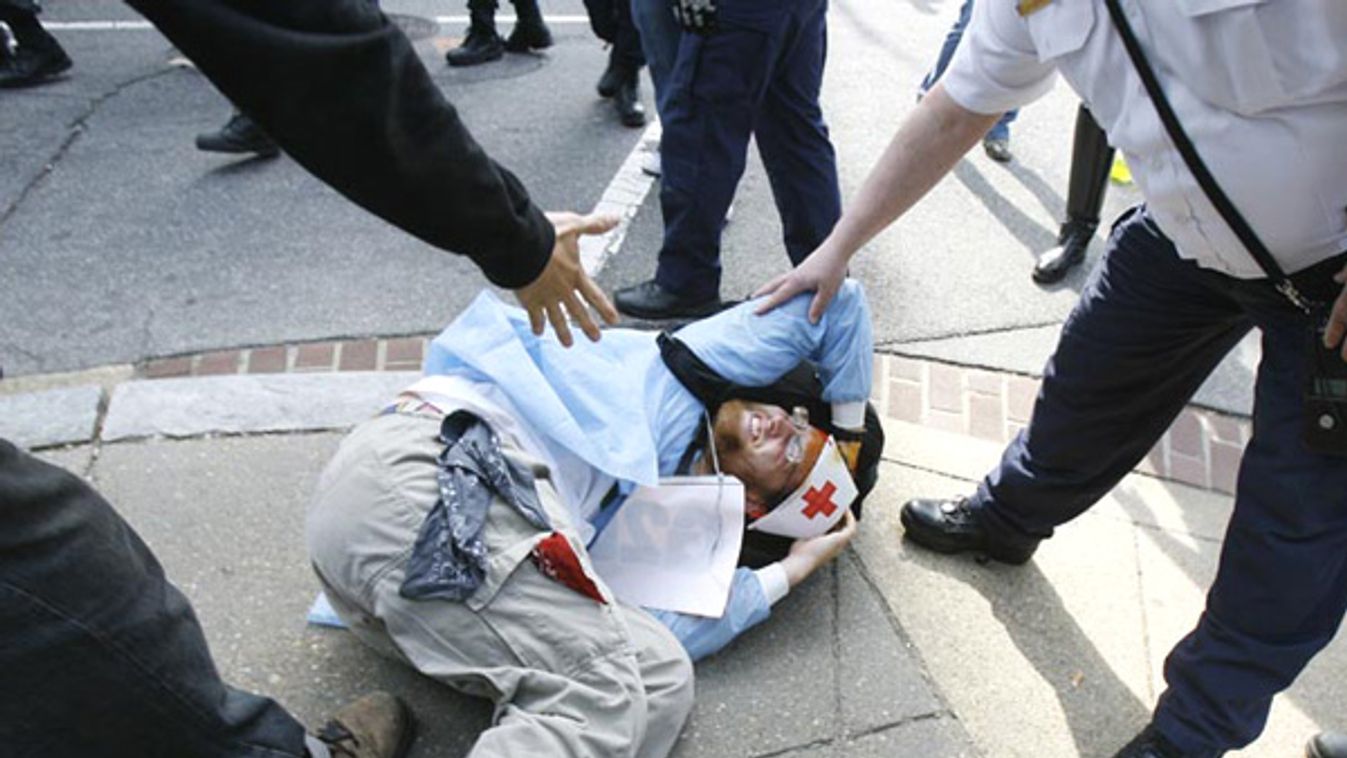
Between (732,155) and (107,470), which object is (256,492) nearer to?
(107,470)

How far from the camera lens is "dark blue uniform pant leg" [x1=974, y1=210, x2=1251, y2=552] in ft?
5.92

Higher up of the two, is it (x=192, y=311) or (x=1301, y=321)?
(x=1301, y=321)

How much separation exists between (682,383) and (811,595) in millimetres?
520

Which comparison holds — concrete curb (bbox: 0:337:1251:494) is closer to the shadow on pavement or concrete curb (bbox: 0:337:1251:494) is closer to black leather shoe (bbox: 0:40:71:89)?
the shadow on pavement

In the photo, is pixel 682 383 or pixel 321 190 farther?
pixel 321 190

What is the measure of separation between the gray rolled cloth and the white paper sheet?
0.31 meters

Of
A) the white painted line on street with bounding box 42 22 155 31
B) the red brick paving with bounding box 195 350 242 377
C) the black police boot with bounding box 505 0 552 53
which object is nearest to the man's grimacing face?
the red brick paving with bounding box 195 350 242 377

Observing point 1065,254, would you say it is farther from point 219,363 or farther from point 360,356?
point 219,363

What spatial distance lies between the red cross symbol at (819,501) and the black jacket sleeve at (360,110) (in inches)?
39.1

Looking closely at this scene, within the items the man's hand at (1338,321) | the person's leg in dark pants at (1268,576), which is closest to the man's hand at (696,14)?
the person's leg in dark pants at (1268,576)

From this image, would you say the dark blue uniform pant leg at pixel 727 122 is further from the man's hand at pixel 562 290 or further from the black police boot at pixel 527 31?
the black police boot at pixel 527 31

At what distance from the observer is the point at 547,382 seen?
7.07 feet

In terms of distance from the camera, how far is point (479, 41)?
505cm

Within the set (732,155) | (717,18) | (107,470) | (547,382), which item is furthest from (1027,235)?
(107,470)
